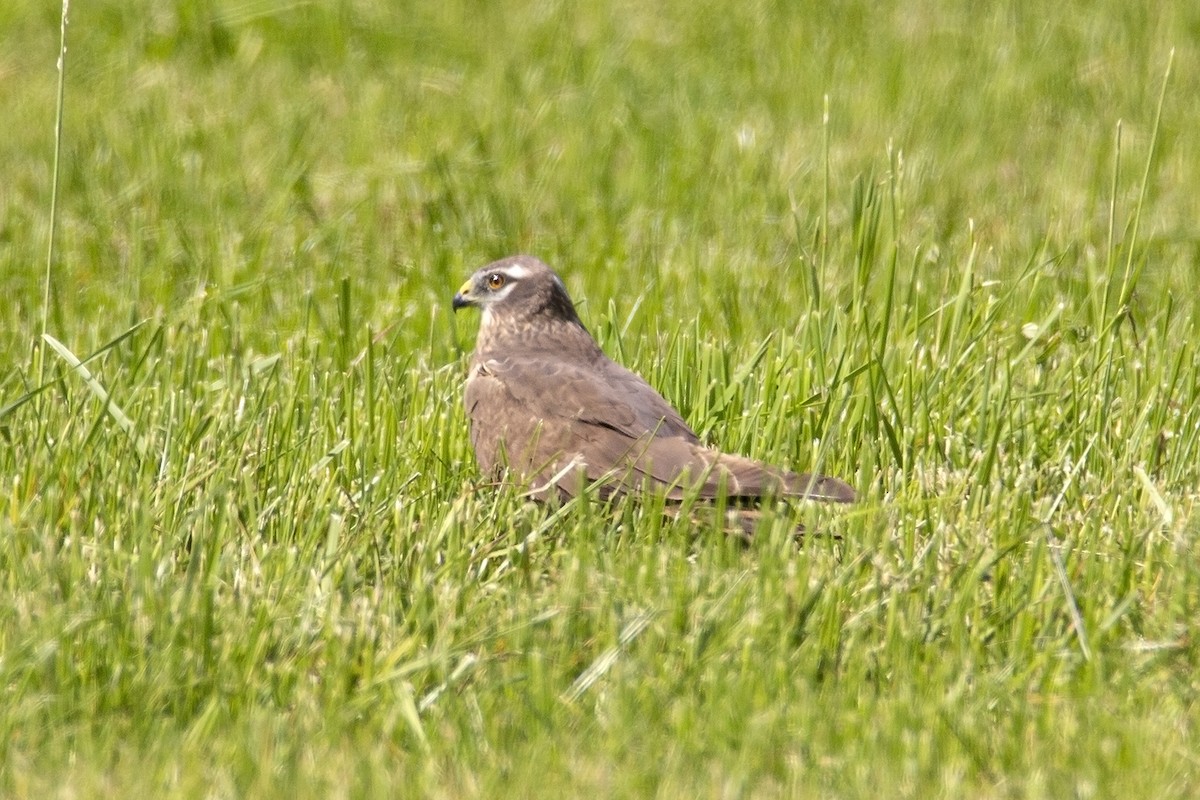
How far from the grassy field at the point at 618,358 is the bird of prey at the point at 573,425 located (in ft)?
0.44

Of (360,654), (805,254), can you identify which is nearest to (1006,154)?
(805,254)

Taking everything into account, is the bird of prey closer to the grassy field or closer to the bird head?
the bird head

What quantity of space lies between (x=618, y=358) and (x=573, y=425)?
1.16 metres

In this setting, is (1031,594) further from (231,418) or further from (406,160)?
(406,160)

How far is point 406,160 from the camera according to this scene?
29.1 feet

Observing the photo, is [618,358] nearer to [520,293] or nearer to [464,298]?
[520,293]

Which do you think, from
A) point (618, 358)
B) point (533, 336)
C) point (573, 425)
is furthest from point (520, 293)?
point (573, 425)

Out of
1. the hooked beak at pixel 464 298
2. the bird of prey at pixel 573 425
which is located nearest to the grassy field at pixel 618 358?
the bird of prey at pixel 573 425

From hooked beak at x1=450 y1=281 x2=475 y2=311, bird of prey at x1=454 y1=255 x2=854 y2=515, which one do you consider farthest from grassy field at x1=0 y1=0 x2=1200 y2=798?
hooked beak at x1=450 y1=281 x2=475 y2=311

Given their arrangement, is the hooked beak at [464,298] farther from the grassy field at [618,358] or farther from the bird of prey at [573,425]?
the grassy field at [618,358]

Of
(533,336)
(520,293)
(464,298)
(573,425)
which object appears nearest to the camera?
(573,425)

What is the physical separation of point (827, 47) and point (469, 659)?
8011mm

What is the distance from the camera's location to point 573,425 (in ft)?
17.2

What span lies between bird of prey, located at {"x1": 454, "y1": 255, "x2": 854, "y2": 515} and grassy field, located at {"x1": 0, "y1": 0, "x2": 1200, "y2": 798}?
0.44 ft
